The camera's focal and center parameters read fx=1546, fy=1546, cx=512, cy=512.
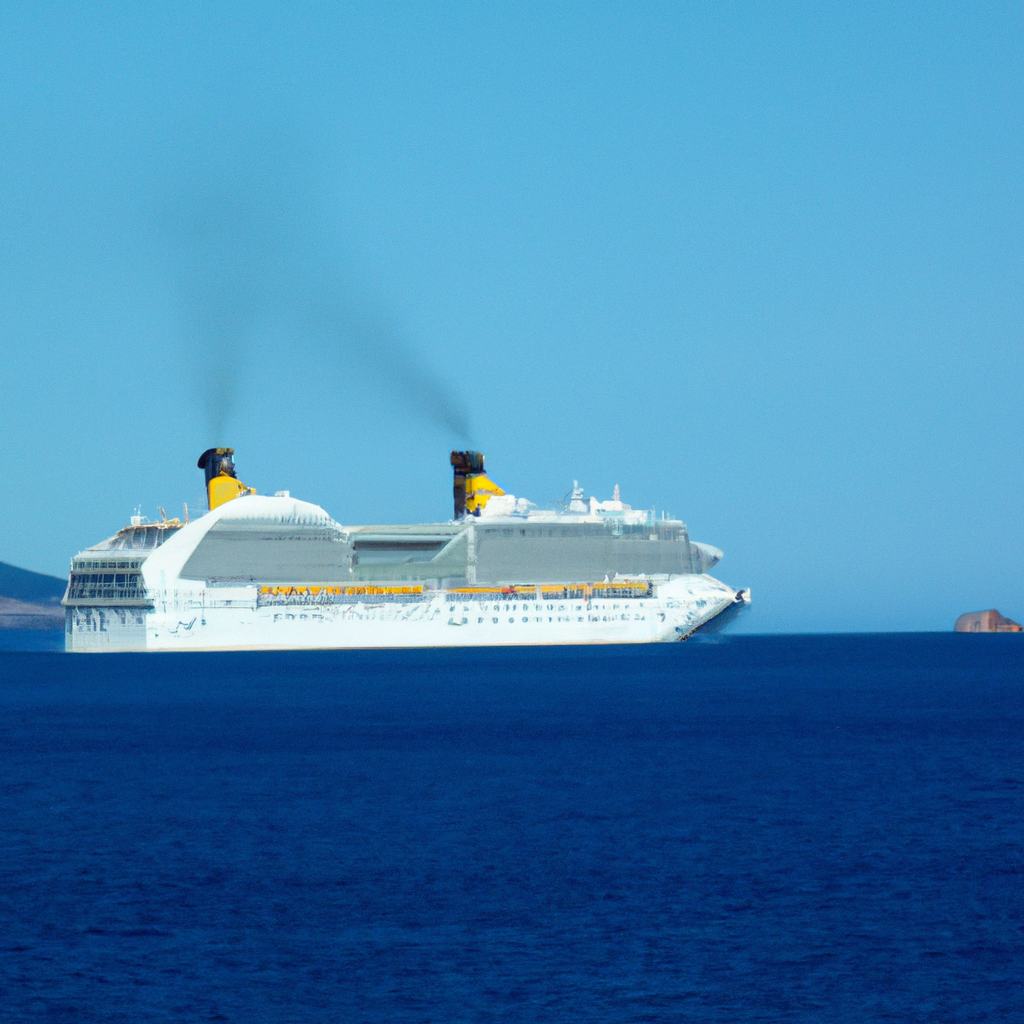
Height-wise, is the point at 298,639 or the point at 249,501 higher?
the point at 249,501

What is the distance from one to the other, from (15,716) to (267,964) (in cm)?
3674

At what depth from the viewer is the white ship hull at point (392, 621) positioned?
282 feet

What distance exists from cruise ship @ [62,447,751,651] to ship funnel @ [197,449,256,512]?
0.98 metres

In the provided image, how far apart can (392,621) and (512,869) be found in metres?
64.0

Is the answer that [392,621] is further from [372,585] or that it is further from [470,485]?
[470,485]

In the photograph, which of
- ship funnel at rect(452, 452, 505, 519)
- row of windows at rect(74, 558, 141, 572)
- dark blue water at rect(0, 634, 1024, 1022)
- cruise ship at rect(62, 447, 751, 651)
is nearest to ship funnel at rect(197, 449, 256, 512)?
cruise ship at rect(62, 447, 751, 651)

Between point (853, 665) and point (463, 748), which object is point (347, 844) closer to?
point (463, 748)

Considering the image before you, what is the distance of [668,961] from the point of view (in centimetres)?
1847

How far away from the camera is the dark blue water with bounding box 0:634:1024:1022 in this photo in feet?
56.9

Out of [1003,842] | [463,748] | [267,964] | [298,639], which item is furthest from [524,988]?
[298,639]

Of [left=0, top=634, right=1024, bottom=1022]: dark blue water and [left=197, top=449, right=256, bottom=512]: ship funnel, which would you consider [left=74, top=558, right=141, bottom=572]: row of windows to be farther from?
[left=0, top=634, right=1024, bottom=1022]: dark blue water

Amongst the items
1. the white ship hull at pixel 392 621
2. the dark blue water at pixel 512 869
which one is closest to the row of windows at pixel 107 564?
the white ship hull at pixel 392 621

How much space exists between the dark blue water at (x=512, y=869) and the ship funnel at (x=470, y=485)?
49.0 meters

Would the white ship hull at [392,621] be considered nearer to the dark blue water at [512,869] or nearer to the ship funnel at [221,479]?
the ship funnel at [221,479]
